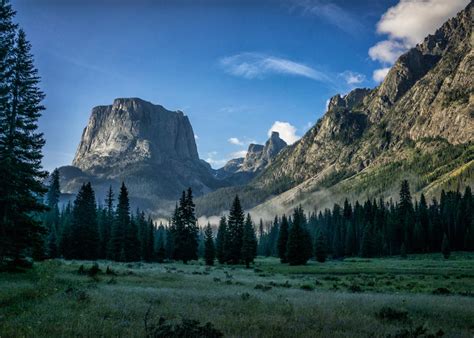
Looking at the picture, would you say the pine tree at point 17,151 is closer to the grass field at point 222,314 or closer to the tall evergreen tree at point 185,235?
the grass field at point 222,314

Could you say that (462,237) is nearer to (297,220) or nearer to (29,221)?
(297,220)

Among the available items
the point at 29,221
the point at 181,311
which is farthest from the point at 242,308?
the point at 29,221

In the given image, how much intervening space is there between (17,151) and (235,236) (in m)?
53.9

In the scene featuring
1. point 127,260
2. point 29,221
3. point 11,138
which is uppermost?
point 11,138

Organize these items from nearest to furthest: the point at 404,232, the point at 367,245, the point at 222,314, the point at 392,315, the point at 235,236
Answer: the point at 222,314
the point at 392,315
the point at 235,236
the point at 367,245
the point at 404,232

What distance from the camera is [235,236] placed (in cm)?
7612

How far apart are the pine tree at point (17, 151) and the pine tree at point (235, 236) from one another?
166 ft

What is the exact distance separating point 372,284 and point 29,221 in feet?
88.5

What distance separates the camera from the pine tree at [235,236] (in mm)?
74875

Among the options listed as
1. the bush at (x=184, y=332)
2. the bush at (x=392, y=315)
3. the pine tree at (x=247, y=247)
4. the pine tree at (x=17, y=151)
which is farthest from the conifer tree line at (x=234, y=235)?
the bush at (x=392, y=315)

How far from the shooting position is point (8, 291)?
1667 centimetres

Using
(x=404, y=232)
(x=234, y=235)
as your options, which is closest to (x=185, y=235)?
(x=234, y=235)

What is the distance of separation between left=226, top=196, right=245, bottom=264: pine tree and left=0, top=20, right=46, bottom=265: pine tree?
166 ft

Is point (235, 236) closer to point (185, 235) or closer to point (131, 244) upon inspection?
point (185, 235)
